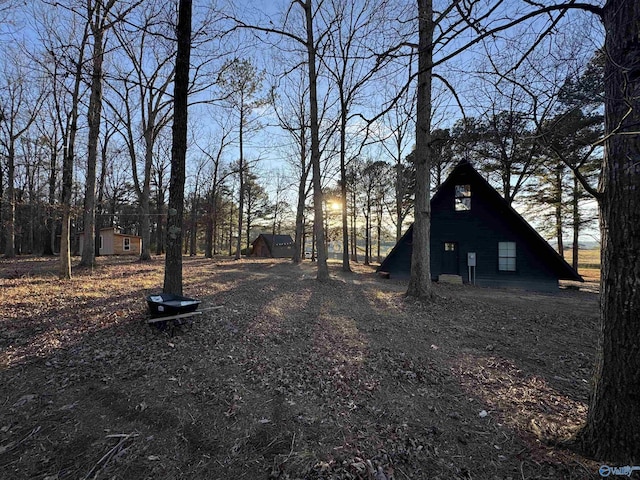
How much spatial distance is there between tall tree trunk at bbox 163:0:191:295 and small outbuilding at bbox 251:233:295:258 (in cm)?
2766

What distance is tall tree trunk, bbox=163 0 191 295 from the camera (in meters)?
5.20

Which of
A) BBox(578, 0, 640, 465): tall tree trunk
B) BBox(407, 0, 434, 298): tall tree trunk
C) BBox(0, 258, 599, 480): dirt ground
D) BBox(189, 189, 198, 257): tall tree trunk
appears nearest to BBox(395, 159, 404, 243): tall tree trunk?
BBox(407, 0, 434, 298): tall tree trunk

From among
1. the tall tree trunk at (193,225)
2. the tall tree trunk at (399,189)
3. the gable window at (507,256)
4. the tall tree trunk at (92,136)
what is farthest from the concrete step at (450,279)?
the tall tree trunk at (193,225)

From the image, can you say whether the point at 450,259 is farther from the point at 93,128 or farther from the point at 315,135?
the point at 93,128

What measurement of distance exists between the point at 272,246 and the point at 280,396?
30604mm

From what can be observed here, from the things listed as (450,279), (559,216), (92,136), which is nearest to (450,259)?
(450,279)

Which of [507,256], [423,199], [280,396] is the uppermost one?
[423,199]

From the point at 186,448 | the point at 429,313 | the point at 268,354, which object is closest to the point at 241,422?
the point at 186,448

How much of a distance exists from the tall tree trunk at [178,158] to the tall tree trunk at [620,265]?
5789 mm

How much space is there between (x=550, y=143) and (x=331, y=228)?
29897mm

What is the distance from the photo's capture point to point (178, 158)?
17.3ft

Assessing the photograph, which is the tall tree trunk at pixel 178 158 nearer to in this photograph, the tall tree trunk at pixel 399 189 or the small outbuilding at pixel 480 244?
the small outbuilding at pixel 480 244

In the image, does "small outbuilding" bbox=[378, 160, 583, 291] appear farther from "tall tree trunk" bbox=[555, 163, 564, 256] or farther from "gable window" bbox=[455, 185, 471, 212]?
"tall tree trunk" bbox=[555, 163, 564, 256]

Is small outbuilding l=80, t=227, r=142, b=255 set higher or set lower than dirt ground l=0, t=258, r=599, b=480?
higher
